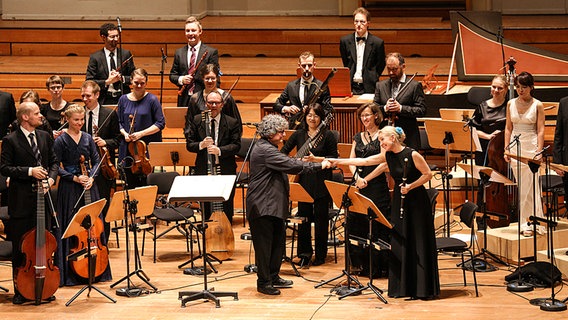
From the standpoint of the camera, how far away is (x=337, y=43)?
1298 centimetres

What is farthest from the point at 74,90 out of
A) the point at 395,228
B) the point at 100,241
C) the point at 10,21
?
the point at 395,228

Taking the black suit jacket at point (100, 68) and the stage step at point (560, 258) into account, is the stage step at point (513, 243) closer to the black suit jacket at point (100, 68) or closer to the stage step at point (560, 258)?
the stage step at point (560, 258)

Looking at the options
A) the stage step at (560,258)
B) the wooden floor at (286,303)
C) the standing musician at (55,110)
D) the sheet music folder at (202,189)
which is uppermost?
the standing musician at (55,110)

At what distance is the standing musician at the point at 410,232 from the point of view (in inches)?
273

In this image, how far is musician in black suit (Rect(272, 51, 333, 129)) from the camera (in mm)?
8316

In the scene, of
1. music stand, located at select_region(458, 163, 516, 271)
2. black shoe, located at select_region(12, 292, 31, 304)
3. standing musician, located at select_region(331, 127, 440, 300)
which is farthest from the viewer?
music stand, located at select_region(458, 163, 516, 271)

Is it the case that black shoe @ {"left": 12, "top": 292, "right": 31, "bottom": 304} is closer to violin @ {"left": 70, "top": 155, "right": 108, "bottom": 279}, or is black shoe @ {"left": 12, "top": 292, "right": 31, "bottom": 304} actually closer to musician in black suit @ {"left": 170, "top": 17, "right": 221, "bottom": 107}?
violin @ {"left": 70, "top": 155, "right": 108, "bottom": 279}

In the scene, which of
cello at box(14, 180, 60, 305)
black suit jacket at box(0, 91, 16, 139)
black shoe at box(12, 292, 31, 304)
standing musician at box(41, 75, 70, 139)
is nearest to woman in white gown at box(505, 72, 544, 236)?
cello at box(14, 180, 60, 305)

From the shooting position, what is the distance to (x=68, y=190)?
24.1 ft

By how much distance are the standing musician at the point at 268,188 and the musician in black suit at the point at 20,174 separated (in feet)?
4.69

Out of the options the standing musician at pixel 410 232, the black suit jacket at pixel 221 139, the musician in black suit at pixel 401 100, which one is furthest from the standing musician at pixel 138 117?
the standing musician at pixel 410 232

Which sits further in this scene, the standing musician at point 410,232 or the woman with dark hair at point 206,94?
the woman with dark hair at point 206,94

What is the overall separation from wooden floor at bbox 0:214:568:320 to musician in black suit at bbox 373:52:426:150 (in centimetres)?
127

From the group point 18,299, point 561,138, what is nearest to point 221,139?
point 18,299
